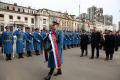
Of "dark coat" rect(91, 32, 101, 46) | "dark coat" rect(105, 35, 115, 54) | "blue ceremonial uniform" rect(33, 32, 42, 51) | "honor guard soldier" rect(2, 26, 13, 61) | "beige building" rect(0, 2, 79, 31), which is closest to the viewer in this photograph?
"honor guard soldier" rect(2, 26, 13, 61)

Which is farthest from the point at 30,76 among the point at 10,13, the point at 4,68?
the point at 10,13

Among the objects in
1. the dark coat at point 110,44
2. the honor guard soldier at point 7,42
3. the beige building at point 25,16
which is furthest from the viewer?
the beige building at point 25,16

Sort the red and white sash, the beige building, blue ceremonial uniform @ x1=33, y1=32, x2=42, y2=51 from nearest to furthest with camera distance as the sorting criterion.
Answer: the red and white sash < blue ceremonial uniform @ x1=33, y1=32, x2=42, y2=51 < the beige building

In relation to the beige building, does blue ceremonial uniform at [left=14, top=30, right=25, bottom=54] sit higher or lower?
lower

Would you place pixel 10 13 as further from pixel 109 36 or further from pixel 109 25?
pixel 109 25

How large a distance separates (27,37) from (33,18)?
66429mm

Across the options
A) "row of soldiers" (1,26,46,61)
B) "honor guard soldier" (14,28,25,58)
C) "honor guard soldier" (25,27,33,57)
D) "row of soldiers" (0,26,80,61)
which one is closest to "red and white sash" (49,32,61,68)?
"row of soldiers" (0,26,80,61)

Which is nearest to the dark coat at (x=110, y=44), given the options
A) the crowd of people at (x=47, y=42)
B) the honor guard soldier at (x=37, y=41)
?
the crowd of people at (x=47, y=42)

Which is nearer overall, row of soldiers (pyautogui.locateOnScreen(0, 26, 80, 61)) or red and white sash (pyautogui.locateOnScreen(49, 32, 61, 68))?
red and white sash (pyautogui.locateOnScreen(49, 32, 61, 68))

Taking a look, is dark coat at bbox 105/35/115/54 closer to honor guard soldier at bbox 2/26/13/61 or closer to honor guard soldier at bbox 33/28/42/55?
honor guard soldier at bbox 33/28/42/55

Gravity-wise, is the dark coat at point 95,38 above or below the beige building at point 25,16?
below

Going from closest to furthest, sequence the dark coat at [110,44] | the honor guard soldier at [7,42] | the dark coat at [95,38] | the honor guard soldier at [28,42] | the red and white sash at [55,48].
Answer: the red and white sash at [55,48] < the honor guard soldier at [7,42] < the dark coat at [110,44] < the dark coat at [95,38] < the honor guard soldier at [28,42]

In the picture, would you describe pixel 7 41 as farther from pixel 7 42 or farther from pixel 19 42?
pixel 19 42

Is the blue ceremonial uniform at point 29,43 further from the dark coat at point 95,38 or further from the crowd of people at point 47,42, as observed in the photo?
the dark coat at point 95,38
